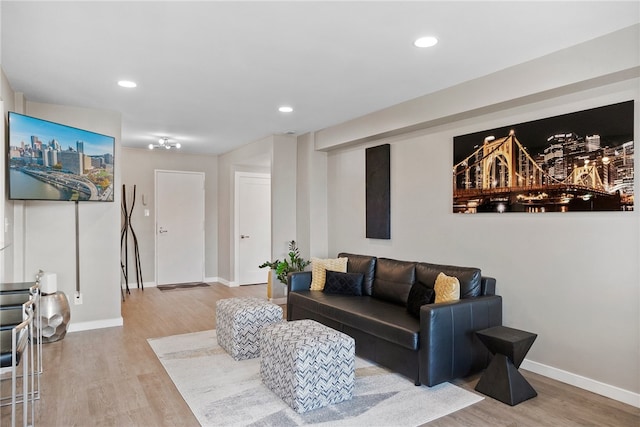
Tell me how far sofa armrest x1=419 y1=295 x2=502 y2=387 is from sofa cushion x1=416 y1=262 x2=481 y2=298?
0.37ft

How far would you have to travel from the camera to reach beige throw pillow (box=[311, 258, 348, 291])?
15.2 feet

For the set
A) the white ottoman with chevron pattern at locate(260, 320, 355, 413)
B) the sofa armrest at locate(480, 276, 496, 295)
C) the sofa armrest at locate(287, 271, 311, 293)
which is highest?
the sofa armrest at locate(480, 276, 496, 295)

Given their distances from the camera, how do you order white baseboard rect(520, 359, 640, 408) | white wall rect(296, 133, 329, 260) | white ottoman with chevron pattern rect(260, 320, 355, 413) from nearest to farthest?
1. white ottoman with chevron pattern rect(260, 320, 355, 413)
2. white baseboard rect(520, 359, 640, 408)
3. white wall rect(296, 133, 329, 260)

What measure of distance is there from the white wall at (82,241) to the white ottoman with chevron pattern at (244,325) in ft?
5.69

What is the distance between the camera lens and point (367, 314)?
3.50 metres

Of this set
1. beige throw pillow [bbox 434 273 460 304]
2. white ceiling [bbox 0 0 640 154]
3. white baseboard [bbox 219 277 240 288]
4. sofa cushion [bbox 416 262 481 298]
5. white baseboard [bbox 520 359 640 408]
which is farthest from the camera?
white baseboard [bbox 219 277 240 288]

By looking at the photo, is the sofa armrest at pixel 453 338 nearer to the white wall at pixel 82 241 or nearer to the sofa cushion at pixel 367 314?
the sofa cushion at pixel 367 314

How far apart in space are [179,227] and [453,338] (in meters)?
5.82

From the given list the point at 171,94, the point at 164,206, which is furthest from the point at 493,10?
the point at 164,206

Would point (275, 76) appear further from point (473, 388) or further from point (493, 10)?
point (473, 388)

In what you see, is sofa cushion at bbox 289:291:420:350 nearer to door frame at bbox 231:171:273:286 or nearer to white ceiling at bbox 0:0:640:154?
white ceiling at bbox 0:0:640:154

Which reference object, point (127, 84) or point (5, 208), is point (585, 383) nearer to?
point (127, 84)

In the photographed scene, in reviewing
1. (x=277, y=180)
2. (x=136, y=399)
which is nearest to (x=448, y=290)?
(x=136, y=399)

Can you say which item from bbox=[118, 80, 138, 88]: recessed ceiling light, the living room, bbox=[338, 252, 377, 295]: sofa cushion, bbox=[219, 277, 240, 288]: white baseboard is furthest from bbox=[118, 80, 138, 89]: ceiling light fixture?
bbox=[219, 277, 240, 288]: white baseboard
